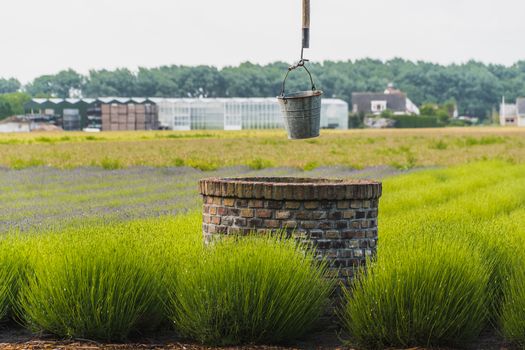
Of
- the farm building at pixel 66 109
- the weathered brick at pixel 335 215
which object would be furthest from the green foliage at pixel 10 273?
the farm building at pixel 66 109

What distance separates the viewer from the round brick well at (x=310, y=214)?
8.70 m

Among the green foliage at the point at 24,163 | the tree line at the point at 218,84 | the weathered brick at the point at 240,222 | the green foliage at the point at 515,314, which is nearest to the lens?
the green foliage at the point at 515,314

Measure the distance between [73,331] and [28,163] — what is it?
91.2ft

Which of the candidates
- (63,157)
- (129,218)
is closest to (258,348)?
(129,218)

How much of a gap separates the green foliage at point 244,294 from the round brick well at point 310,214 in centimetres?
69

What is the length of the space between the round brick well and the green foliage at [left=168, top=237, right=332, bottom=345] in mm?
694

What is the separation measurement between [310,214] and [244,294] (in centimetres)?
135

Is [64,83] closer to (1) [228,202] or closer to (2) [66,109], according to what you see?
(2) [66,109]

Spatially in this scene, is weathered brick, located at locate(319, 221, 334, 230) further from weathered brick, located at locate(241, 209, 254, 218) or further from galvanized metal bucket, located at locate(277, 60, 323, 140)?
galvanized metal bucket, located at locate(277, 60, 323, 140)

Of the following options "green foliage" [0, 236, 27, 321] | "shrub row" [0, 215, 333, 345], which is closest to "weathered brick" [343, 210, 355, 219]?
"shrub row" [0, 215, 333, 345]

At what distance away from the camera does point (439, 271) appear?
7.97 m

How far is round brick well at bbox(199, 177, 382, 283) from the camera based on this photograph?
870 cm

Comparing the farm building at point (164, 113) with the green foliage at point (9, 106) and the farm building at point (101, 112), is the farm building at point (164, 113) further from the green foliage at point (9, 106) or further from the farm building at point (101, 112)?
the green foliage at point (9, 106)

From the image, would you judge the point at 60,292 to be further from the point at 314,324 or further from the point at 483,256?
the point at 483,256
